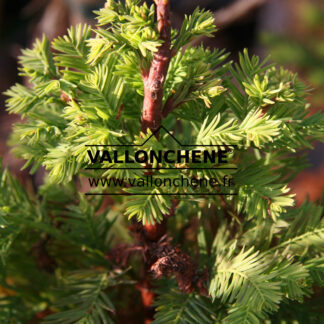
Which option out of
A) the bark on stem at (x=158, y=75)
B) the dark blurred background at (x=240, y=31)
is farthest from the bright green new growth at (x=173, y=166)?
the dark blurred background at (x=240, y=31)

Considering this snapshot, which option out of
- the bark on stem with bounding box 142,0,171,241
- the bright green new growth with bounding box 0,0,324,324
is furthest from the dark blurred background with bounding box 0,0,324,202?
the bark on stem with bounding box 142,0,171,241

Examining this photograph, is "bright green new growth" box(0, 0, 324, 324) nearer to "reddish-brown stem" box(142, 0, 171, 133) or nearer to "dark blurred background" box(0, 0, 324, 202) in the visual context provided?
"reddish-brown stem" box(142, 0, 171, 133)

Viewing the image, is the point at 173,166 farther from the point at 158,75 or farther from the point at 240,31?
the point at 240,31

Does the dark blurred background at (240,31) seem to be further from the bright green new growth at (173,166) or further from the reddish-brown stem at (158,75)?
the reddish-brown stem at (158,75)

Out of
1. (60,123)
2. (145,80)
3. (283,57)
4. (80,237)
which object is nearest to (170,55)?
(145,80)

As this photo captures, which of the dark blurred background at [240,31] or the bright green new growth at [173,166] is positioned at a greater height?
the dark blurred background at [240,31]

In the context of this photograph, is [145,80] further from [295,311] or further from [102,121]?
[295,311]
